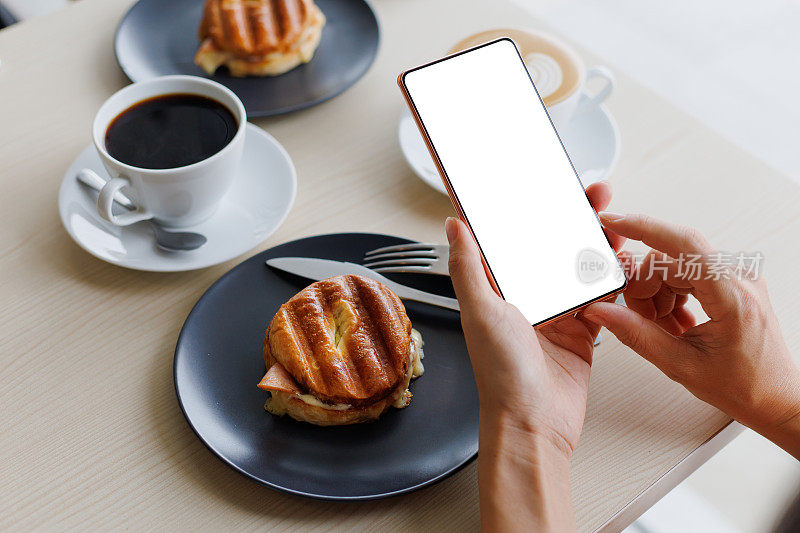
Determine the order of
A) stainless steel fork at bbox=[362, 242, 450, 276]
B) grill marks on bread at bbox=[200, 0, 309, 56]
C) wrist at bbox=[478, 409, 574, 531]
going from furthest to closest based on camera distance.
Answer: grill marks on bread at bbox=[200, 0, 309, 56]
stainless steel fork at bbox=[362, 242, 450, 276]
wrist at bbox=[478, 409, 574, 531]

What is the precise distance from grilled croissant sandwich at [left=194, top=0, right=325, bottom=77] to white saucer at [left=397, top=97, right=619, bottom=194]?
0.75ft

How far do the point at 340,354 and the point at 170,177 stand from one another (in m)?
0.32

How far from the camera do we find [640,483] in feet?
2.42

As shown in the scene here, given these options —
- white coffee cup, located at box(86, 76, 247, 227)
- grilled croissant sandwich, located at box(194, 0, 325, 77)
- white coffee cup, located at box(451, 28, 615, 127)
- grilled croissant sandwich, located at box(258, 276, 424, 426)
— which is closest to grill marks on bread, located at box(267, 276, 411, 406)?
grilled croissant sandwich, located at box(258, 276, 424, 426)

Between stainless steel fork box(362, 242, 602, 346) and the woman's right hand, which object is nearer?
the woman's right hand

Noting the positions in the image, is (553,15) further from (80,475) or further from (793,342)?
(80,475)

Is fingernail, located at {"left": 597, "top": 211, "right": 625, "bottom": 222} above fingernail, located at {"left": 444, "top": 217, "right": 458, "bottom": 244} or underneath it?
underneath

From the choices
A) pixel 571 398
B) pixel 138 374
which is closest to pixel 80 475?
pixel 138 374

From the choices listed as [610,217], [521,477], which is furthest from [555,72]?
[521,477]

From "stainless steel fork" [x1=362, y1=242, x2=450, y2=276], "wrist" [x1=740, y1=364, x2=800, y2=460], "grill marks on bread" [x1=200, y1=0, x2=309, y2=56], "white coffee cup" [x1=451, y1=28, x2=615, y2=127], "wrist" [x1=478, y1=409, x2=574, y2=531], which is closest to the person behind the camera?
"wrist" [x1=478, y1=409, x2=574, y2=531]

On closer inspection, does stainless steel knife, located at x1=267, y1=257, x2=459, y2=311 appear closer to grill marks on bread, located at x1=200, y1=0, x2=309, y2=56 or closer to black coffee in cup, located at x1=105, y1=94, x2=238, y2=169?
black coffee in cup, located at x1=105, y1=94, x2=238, y2=169

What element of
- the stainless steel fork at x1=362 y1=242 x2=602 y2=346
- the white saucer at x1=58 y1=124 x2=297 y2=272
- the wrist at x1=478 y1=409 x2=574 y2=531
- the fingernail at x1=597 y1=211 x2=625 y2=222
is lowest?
the wrist at x1=478 y1=409 x2=574 y2=531

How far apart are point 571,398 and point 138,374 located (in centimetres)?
51

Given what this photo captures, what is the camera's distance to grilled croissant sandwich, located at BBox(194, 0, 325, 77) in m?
1.13
